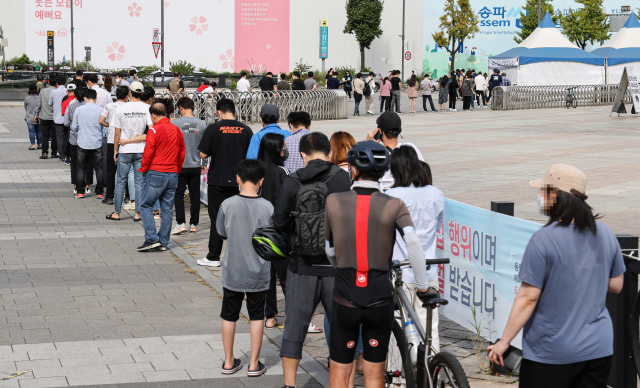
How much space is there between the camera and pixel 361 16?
2507 inches

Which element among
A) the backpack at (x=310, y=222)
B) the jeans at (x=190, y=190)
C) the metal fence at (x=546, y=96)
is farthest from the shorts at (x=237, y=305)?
the metal fence at (x=546, y=96)

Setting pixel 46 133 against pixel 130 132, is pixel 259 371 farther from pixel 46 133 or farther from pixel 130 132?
pixel 46 133

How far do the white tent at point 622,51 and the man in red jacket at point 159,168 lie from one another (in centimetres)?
3520

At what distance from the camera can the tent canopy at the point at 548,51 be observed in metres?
37.5

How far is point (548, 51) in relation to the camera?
1491 inches

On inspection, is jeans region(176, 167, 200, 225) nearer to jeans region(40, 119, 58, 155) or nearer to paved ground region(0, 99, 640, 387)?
paved ground region(0, 99, 640, 387)

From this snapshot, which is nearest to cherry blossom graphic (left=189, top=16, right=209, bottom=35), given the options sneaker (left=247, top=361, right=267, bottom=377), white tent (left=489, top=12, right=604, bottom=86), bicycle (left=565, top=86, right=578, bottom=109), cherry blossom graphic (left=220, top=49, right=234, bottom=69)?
cherry blossom graphic (left=220, top=49, right=234, bottom=69)

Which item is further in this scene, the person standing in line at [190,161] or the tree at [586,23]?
the tree at [586,23]

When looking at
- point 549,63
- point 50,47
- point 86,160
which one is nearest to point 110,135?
point 86,160

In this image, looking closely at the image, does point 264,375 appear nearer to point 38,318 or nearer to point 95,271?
point 38,318

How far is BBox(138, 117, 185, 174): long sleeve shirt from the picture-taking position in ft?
28.4

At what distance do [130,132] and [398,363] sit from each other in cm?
706

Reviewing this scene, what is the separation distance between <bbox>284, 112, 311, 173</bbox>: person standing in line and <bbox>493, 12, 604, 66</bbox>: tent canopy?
3291cm

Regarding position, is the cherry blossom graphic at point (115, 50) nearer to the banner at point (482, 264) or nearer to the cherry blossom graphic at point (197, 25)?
the cherry blossom graphic at point (197, 25)
